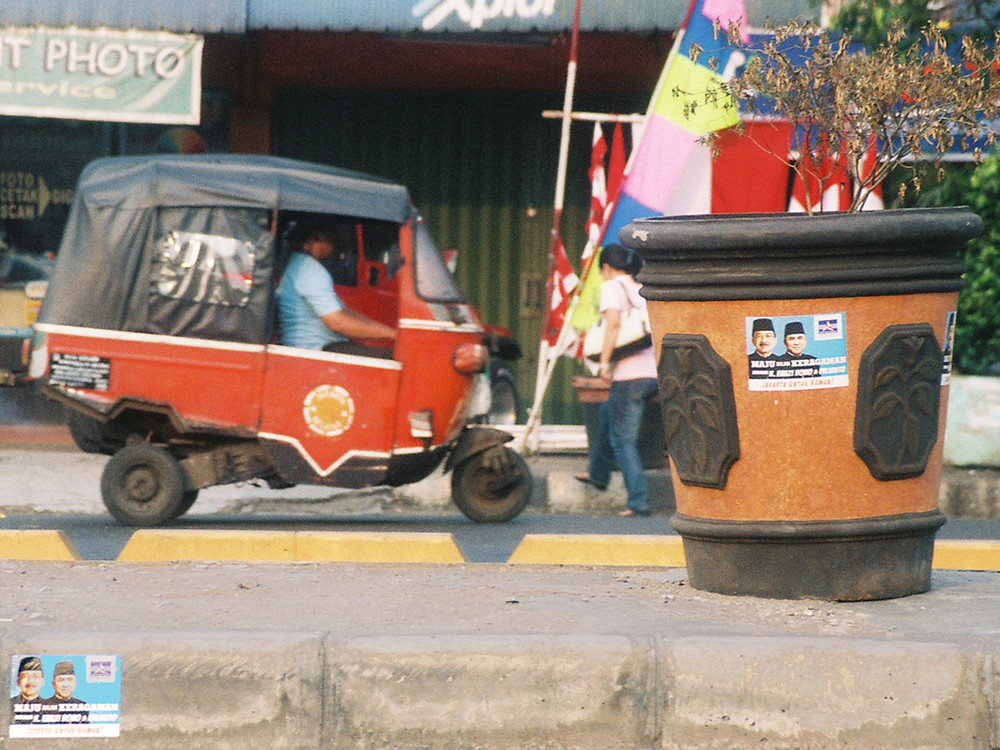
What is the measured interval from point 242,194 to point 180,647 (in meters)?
4.34

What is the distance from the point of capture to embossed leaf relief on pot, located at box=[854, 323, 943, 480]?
433 centimetres

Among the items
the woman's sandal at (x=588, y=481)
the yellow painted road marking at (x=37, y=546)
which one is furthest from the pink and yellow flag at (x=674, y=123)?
the yellow painted road marking at (x=37, y=546)

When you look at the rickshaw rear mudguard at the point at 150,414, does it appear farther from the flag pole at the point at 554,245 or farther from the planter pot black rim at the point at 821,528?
the planter pot black rim at the point at 821,528

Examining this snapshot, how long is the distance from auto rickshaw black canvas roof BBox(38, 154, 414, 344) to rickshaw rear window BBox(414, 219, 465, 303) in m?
0.27

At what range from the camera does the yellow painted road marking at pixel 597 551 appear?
649 centimetres

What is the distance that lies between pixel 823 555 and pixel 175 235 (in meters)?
4.54

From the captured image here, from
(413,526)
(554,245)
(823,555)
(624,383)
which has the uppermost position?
(554,245)

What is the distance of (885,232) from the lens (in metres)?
4.26

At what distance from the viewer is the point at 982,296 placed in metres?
9.75

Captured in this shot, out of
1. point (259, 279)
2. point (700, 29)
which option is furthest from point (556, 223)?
point (259, 279)

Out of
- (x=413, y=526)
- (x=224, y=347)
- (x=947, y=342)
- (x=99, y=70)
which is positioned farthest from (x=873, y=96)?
(x=99, y=70)

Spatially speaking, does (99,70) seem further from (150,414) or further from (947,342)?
(947,342)

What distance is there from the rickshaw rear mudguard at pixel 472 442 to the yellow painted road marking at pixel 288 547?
1.63 m

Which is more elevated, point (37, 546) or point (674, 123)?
point (674, 123)
